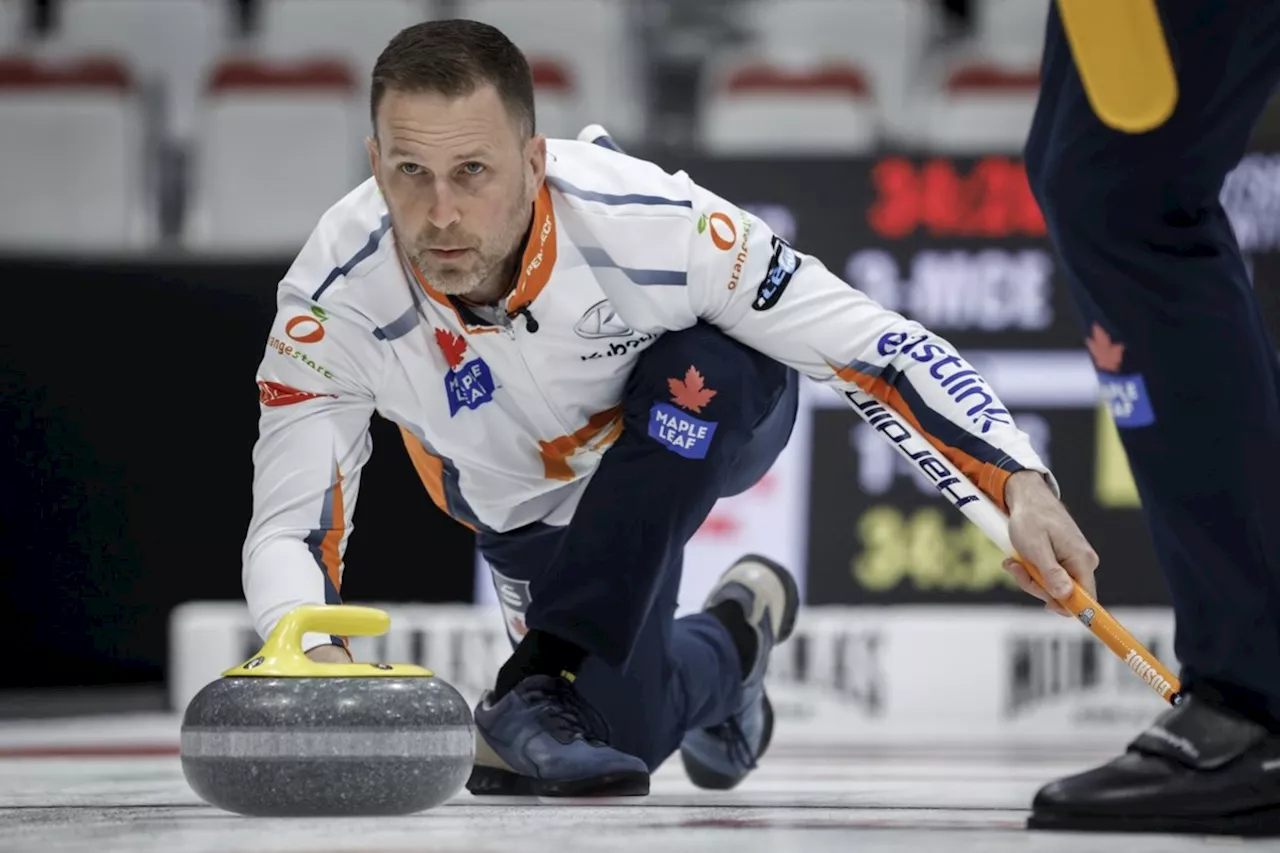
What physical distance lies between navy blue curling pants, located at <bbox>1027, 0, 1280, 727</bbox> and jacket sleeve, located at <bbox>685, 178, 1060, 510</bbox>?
29 centimetres

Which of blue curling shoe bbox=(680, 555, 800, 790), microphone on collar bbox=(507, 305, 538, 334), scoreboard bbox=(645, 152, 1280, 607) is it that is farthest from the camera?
scoreboard bbox=(645, 152, 1280, 607)

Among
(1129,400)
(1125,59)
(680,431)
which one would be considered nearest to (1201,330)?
(1129,400)

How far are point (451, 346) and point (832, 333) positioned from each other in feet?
1.56

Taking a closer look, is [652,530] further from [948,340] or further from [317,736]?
[948,340]

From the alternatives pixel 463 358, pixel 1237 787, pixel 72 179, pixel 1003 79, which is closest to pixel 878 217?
pixel 1003 79

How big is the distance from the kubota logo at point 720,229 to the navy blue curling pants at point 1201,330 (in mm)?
609

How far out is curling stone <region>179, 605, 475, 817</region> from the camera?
5.26 ft

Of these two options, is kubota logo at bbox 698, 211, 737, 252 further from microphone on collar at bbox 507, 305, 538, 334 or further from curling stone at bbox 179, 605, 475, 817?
curling stone at bbox 179, 605, 475, 817

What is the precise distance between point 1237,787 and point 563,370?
1.00m

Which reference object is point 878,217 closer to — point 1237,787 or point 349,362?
point 349,362

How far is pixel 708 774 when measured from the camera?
8.63 ft

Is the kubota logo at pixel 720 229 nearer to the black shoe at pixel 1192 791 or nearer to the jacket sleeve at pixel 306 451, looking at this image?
the jacket sleeve at pixel 306 451

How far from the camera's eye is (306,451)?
2178 millimetres

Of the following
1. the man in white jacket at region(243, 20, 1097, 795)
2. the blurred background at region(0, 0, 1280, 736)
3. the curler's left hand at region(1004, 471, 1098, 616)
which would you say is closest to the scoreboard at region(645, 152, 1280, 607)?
the blurred background at region(0, 0, 1280, 736)
